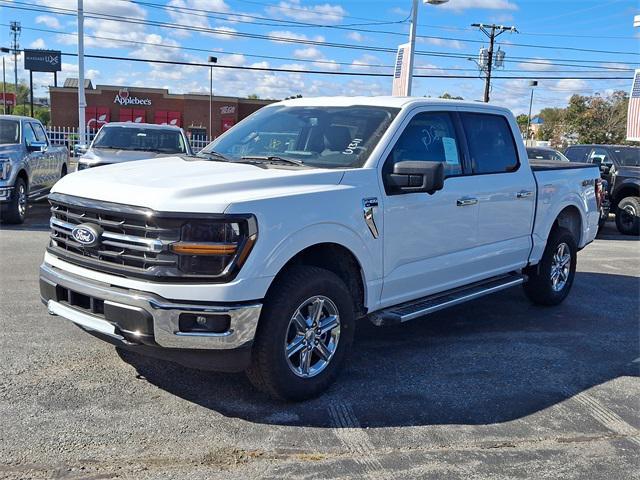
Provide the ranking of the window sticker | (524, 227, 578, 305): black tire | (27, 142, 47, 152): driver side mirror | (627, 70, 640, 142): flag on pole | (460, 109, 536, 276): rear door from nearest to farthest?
1. the window sticker
2. (460, 109, 536, 276): rear door
3. (524, 227, 578, 305): black tire
4. (27, 142, 47, 152): driver side mirror
5. (627, 70, 640, 142): flag on pole

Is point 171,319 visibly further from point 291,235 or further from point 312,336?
point 312,336

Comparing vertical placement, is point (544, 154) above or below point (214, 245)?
above

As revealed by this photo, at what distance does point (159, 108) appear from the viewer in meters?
53.8

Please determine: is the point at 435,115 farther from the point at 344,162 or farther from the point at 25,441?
the point at 25,441

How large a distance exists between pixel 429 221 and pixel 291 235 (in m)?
1.49

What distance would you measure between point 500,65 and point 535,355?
39212mm

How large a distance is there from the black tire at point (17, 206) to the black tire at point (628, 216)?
12.3 metres

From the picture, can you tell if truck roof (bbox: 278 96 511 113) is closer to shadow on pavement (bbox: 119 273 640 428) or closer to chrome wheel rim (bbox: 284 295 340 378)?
chrome wheel rim (bbox: 284 295 340 378)

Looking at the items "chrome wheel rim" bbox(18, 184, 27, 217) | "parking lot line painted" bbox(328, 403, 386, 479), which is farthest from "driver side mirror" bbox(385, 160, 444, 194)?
"chrome wheel rim" bbox(18, 184, 27, 217)

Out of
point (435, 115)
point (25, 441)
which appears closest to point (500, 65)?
point (435, 115)

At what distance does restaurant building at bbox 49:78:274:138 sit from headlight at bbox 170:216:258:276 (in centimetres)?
4930

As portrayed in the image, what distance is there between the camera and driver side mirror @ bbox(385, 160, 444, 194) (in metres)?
4.55

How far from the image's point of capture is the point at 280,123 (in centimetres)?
550

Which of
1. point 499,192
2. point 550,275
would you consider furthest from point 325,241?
point 550,275
